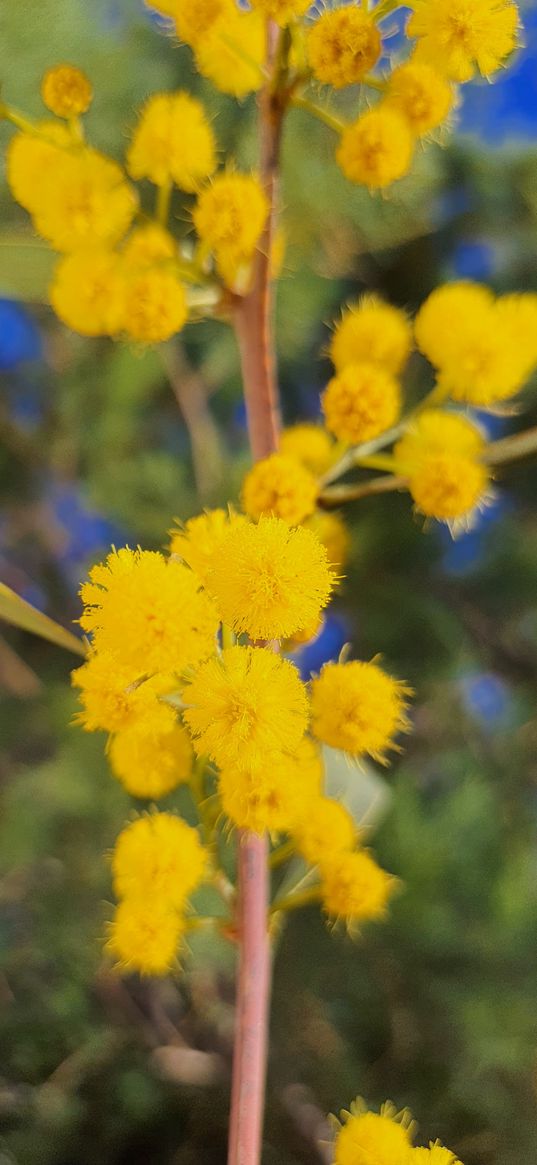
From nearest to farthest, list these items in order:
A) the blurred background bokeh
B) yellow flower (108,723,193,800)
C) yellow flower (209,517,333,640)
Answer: yellow flower (209,517,333,640), yellow flower (108,723,193,800), the blurred background bokeh

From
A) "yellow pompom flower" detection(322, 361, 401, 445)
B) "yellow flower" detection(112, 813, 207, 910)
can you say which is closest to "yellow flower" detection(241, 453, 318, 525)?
"yellow pompom flower" detection(322, 361, 401, 445)

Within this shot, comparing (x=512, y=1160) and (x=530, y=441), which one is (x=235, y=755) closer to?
(x=530, y=441)

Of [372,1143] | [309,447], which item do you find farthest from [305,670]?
[372,1143]

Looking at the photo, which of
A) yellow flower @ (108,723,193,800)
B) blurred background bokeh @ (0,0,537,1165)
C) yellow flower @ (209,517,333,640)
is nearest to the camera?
yellow flower @ (209,517,333,640)

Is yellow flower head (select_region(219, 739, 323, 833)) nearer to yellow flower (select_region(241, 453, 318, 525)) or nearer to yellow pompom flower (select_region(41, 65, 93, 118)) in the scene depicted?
yellow flower (select_region(241, 453, 318, 525))

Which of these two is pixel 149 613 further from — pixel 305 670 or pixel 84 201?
pixel 305 670

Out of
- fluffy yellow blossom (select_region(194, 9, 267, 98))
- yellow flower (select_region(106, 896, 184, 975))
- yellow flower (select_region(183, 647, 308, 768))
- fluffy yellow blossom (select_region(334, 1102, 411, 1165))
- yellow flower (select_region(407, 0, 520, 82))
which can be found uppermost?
→ fluffy yellow blossom (select_region(194, 9, 267, 98))
